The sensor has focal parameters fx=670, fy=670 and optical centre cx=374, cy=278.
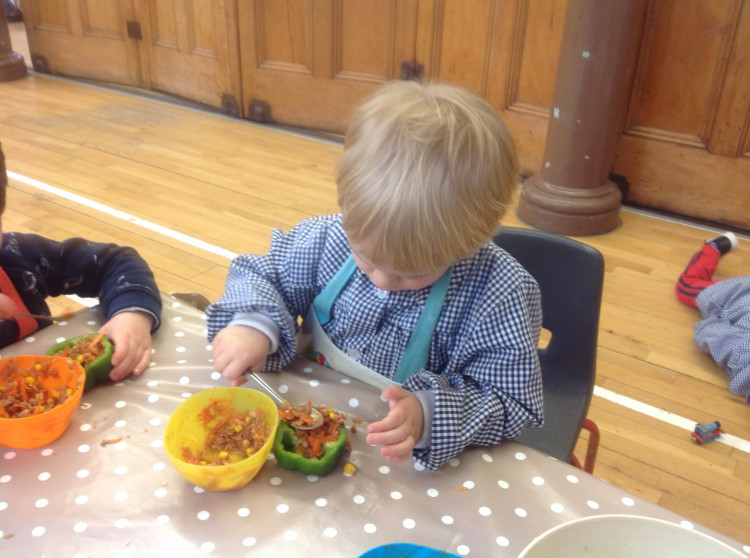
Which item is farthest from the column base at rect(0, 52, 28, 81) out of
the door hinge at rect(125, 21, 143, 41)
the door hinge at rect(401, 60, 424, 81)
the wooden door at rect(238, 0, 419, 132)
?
the door hinge at rect(401, 60, 424, 81)

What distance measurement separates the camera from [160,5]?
3891 millimetres

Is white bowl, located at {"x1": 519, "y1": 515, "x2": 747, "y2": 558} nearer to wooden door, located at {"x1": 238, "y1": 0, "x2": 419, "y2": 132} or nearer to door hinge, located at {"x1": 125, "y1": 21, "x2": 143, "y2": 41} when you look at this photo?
wooden door, located at {"x1": 238, "y1": 0, "x2": 419, "y2": 132}

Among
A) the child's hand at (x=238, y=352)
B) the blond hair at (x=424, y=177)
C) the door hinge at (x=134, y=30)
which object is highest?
the blond hair at (x=424, y=177)

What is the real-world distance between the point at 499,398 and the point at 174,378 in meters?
0.37

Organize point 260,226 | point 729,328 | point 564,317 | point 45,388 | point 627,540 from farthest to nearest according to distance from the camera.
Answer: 1. point 260,226
2. point 729,328
3. point 564,317
4. point 45,388
5. point 627,540

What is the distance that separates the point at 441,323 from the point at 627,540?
A: 1.27 ft

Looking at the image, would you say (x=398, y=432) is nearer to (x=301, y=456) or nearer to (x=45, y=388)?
(x=301, y=456)

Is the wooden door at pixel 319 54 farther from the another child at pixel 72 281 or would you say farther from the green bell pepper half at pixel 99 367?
the green bell pepper half at pixel 99 367

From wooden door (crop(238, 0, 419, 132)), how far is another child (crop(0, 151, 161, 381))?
2418 millimetres

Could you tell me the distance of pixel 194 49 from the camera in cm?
383

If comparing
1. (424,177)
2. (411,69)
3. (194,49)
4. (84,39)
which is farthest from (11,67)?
(424,177)

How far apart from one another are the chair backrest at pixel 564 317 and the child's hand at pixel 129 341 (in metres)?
0.56

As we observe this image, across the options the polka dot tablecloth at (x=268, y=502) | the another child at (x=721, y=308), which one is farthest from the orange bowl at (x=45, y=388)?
the another child at (x=721, y=308)

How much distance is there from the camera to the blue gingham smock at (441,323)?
2.33 feet
